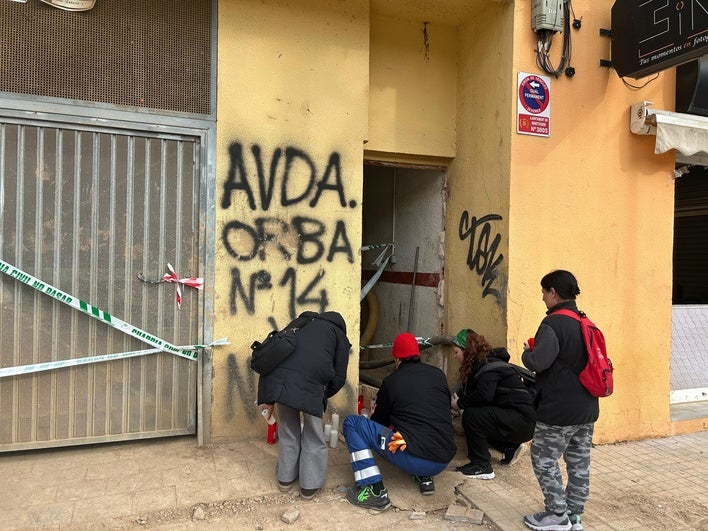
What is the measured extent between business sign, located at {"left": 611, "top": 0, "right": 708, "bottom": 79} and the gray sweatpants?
162 inches

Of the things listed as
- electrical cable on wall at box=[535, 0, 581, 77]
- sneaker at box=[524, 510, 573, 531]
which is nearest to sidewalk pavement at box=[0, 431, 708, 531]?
sneaker at box=[524, 510, 573, 531]

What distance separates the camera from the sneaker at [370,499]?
11.9ft

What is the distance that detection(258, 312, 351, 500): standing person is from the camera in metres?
3.55

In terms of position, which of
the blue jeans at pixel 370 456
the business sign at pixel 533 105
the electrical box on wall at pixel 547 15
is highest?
the electrical box on wall at pixel 547 15

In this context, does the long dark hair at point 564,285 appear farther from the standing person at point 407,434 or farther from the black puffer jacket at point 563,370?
the standing person at point 407,434

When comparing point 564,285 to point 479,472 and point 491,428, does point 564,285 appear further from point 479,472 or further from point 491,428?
point 479,472

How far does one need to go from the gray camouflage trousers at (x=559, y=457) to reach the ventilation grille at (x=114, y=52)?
3696 millimetres

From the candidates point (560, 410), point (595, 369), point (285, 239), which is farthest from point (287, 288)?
point (595, 369)

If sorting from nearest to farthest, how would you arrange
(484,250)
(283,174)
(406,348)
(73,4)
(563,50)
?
(406,348) → (73,4) → (283,174) → (563,50) → (484,250)

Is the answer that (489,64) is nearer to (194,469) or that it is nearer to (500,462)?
(500,462)

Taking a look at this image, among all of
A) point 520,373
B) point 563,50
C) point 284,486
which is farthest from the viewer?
point 563,50

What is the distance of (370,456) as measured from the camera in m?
3.68

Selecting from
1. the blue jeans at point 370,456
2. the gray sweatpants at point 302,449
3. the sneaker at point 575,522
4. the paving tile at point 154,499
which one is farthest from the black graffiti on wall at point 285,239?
the sneaker at point 575,522

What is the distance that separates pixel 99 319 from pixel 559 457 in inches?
141
